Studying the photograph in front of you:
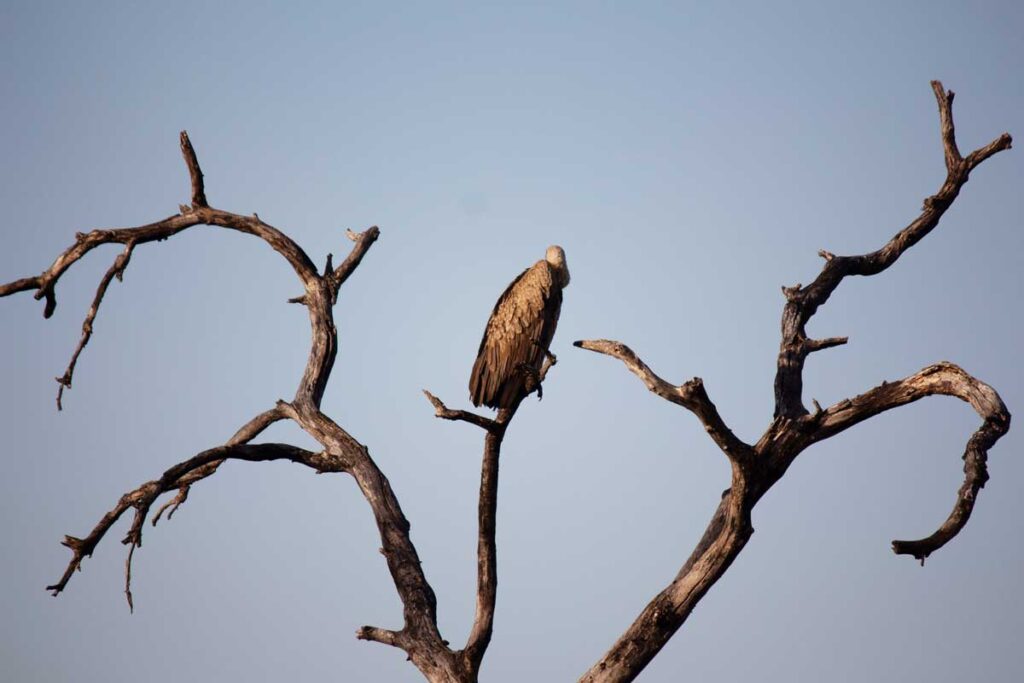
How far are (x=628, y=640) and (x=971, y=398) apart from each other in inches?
91.7

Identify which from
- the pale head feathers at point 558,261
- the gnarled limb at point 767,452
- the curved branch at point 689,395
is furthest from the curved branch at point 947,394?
the pale head feathers at point 558,261

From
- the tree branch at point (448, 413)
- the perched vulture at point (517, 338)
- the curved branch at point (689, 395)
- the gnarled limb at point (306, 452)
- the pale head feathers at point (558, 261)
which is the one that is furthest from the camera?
the pale head feathers at point (558, 261)

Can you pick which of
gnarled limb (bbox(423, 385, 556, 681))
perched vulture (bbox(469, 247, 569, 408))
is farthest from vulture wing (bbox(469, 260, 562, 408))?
gnarled limb (bbox(423, 385, 556, 681))

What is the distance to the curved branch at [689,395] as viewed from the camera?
6027 millimetres

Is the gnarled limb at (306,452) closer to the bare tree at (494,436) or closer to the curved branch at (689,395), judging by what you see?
the bare tree at (494,436)

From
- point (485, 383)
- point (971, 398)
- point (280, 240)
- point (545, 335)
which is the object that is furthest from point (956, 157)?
point (280, 240)

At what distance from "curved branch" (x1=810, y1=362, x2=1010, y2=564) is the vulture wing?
2.21 meters

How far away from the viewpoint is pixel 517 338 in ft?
26.5

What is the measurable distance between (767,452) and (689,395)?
0.75 metres

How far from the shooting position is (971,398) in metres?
6.30

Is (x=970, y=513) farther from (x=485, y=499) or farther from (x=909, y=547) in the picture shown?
(x=485, y=499)

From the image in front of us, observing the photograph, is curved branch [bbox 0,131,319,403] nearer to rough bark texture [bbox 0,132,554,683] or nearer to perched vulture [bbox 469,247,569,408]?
rough bark texture [bbox 0,132,554,683]

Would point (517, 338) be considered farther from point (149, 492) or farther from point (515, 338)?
point (149, 492)

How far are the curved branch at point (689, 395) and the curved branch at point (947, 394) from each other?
0.58 meters
